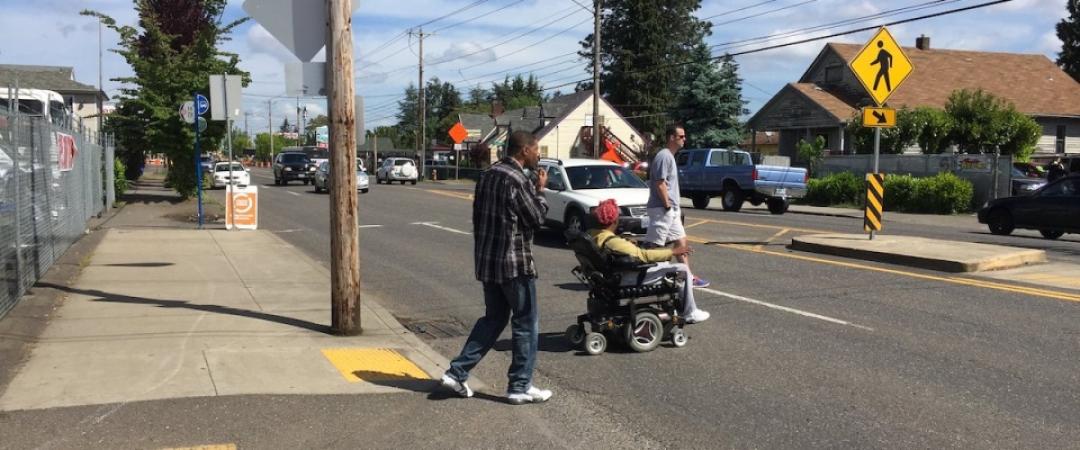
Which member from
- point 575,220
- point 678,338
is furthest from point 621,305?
point 575,220

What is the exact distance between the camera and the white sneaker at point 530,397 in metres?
5.69

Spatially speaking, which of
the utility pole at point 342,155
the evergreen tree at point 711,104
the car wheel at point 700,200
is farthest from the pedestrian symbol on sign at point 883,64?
the evergreen tree at point 711,104

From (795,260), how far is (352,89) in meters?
7.45

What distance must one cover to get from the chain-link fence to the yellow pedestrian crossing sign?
11.5 metres

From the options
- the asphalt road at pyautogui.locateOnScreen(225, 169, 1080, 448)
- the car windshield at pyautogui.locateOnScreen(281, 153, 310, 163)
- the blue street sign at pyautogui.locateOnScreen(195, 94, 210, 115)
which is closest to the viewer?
the asphalt road at pyautogui.locateOnScreen(225, 169, 1080, 448)

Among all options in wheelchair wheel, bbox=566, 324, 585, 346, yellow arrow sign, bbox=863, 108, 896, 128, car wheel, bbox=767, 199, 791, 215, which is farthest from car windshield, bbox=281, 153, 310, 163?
wheelchair wheel, bbox=566, 324, 585, 346

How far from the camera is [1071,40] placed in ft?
218

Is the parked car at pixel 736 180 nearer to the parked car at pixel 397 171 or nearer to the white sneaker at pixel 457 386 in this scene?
the white sneaker at pixel 457 386

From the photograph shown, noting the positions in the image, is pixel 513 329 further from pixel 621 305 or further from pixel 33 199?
pixel 33 199

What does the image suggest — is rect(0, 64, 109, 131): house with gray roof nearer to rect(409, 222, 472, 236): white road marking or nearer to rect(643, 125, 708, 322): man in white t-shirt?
rect(409, 222, 472, 236): white road marking

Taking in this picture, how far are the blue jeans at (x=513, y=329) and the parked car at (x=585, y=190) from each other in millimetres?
8761

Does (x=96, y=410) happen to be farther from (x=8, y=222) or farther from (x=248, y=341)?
(x=8, y=222)

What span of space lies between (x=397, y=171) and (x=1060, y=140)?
108 ft

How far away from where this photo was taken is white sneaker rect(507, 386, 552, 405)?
5688 millimetres
